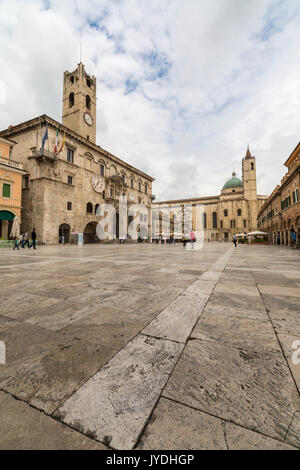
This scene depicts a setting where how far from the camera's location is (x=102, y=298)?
2.73 meters

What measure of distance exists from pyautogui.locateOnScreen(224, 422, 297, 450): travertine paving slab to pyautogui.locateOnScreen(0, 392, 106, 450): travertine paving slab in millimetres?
533

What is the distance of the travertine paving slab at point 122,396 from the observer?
852mm

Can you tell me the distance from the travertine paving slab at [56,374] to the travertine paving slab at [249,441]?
0.81 metres

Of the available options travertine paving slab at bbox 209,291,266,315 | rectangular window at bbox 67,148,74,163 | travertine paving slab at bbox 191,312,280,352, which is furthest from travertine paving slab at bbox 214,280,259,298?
rectangular window at bbox 67,148,74,163

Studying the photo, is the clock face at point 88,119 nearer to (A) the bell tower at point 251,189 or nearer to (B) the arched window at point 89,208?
(B) the arched window at point 89,208

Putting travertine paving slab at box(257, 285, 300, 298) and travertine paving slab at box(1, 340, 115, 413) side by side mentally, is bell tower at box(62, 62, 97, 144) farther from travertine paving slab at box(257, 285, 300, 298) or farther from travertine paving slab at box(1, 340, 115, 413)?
travertine paving slab at box(1, 340, 115, 413)

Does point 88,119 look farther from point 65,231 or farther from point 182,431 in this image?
point 182,431

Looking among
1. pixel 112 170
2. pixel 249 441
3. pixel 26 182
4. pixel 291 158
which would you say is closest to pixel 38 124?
pixel 26 182

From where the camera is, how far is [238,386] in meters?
1.12

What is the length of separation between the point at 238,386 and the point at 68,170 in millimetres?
25648
